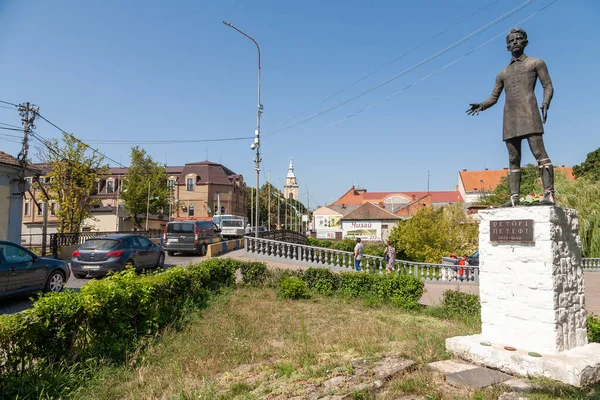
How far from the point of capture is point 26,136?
20.4 meters

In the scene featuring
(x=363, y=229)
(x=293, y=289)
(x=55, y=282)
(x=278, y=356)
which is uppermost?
(x=363, y=229)

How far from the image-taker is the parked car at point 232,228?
3769cm

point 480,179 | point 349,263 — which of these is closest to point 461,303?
point 349,263

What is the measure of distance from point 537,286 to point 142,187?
49.4 metres

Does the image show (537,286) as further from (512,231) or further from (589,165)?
(589,165)

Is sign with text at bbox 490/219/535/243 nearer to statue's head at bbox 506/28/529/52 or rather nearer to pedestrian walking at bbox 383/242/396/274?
statue's head at bbox 506/28/529/52

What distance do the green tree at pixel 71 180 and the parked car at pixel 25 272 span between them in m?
17.5

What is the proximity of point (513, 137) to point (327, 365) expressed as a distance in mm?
4666

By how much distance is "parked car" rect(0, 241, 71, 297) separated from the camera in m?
9.29

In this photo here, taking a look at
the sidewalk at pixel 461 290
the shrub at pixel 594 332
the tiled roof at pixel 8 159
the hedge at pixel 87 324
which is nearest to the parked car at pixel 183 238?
the sidewalk at pixel 461 290

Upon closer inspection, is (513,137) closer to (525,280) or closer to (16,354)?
(525,280)

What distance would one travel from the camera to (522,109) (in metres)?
6.46

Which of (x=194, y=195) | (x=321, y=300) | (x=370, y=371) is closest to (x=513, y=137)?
(x=370, y=371)

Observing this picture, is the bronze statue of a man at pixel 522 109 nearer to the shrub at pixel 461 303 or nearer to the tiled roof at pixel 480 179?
the shrub at pixel 461 303
